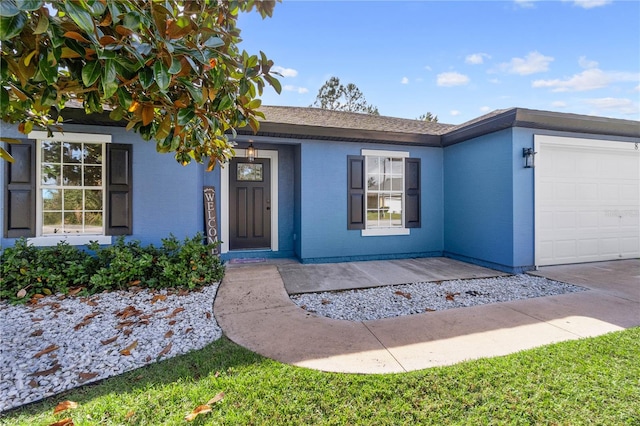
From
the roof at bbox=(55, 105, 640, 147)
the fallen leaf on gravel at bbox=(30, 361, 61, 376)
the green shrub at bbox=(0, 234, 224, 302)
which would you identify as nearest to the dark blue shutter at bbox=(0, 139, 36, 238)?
the green shrub at bbox=(0, 234, 224, 302)

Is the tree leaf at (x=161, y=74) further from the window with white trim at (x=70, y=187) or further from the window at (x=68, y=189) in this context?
the window with white trim at (x=70, y=187)

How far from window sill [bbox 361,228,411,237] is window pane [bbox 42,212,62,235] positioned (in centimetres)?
576

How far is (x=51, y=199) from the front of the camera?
4.81m

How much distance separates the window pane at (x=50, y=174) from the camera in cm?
473

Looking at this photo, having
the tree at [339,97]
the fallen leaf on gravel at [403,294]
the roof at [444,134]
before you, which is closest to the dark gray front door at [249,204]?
the roof at [444,134]

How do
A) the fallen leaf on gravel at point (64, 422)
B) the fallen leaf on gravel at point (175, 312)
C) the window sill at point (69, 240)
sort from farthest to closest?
1. the window sill at point (69, 240)
2. the fallen leaf on gravel at point (175, 312)
3. the fallen leaf on gravel at point (64, 422)

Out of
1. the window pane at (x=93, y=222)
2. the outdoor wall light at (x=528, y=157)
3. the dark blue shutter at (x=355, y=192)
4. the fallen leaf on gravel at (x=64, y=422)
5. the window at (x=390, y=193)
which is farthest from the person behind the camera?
the window at (x=390, y=193)

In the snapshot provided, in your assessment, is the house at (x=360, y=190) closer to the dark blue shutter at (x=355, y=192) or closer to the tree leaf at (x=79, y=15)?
the dark blue shutter at (x=355, y=192)

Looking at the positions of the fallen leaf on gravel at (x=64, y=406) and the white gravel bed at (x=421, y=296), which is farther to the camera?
the white gravel bed at (x=421, y=296)

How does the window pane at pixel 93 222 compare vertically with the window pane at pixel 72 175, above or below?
below

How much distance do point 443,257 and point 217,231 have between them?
5.41 metres

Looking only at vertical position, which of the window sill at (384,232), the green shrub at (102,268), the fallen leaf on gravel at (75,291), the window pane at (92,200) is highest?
the window pane at (92,200)

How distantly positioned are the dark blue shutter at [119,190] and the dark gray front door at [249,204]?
2.02 m

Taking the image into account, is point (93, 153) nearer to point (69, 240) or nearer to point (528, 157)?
point (69, 240)
